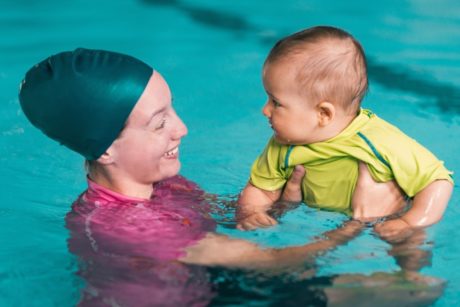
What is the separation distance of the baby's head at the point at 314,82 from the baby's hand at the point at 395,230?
43 cm

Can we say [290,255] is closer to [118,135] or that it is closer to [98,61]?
[118,135]

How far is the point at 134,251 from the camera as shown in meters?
3.26

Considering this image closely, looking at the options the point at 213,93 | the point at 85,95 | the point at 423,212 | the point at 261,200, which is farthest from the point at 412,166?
the point at 213,93

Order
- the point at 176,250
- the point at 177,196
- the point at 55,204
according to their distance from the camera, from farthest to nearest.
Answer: the point at 55,204
the point at 177,196
the point at 176,250

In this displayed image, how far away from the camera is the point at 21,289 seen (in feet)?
11.6

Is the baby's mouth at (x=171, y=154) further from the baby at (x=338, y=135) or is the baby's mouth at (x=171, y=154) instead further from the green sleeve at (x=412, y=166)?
the green sleeve at (x=412, y=166)

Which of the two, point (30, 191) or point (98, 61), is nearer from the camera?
point (98, 61)

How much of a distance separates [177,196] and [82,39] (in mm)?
3219

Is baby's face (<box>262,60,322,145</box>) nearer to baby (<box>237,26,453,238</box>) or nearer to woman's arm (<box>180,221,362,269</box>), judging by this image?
baby (<box>237,26,453,238</box>)

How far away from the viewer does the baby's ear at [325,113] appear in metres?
3.38

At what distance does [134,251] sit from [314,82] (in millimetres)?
937

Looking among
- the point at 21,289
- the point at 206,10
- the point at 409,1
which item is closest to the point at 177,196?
the point at 21,289

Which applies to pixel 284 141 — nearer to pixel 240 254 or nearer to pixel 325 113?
pixel 325 113

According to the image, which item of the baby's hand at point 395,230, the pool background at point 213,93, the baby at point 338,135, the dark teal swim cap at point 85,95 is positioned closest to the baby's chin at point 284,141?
the baby at point 338,135
